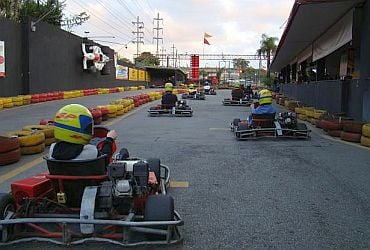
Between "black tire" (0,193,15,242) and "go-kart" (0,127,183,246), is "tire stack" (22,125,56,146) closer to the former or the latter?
"go-kart" (0,127,183,246)

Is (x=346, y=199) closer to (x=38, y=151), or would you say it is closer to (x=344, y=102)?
(x=38, y=151)

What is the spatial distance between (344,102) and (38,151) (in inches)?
397

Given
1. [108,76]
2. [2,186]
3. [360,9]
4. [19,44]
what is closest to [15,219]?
[2,186]

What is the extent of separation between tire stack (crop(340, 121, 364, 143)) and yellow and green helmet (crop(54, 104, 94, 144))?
7.95 meters

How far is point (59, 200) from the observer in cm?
432

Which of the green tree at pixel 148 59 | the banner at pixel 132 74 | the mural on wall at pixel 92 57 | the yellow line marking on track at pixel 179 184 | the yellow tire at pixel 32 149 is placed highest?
the green tree at pixel 148 59

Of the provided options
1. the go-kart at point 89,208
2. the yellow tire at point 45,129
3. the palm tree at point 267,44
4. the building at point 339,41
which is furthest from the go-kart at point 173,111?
the palm tree at point 267,44

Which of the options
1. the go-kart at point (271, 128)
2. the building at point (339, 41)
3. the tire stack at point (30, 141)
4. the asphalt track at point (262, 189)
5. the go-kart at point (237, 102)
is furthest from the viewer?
the go-kart at point (237, 102)

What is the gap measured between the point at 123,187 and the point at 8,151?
4.24 m

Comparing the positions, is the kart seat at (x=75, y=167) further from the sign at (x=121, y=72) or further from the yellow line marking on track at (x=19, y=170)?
the sign at (x=121, y=72)

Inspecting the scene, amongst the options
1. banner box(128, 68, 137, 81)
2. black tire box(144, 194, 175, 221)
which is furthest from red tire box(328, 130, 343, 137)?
banner box(128, 68, 137, 81)

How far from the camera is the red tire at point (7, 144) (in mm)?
7629

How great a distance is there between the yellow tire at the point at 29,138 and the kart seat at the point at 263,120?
4929 mm

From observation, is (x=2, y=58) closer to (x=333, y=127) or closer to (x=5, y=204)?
(x=333, y=127)
